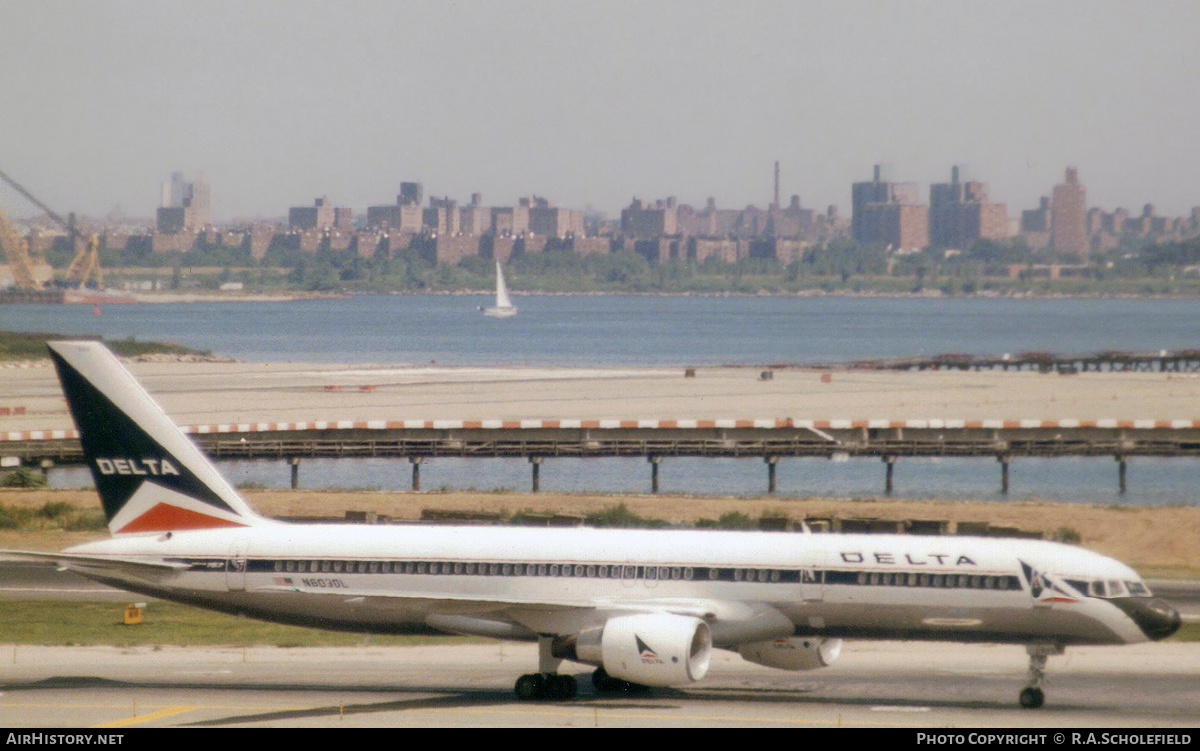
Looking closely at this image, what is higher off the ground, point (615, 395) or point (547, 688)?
point (615, 395)

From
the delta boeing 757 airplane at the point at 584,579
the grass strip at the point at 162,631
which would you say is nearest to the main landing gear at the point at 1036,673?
the delta boeing 757 airplane at the point at 584,579

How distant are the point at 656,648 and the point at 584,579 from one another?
11.2 ft

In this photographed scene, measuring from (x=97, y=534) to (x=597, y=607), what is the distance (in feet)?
132

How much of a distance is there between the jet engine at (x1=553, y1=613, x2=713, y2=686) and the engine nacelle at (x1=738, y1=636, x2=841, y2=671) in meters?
1.92

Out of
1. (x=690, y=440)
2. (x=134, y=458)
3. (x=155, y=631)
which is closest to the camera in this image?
(x=134, y=458)

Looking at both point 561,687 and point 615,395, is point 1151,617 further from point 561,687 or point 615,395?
point 615,395

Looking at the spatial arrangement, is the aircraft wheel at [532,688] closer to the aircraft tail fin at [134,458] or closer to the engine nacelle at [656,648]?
the engine nacelle at [656,648]

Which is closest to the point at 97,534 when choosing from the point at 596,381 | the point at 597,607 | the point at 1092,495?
the point at 597,607

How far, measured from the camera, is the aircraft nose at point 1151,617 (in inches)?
1383

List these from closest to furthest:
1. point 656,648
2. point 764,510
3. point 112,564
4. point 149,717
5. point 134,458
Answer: point 656,648 < point 149,717 < point 112,564 < point 134,458 < point 764,510

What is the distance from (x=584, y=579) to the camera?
37.8 meters

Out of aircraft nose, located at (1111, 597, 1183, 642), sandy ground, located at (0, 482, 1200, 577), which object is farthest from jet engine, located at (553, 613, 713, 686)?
sandy ground, located at (0, 482, 1200, 577)

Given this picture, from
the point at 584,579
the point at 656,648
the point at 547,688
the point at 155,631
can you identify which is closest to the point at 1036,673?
the point at 656,648
